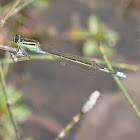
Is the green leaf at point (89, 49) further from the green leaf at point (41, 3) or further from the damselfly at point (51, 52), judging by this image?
the damselfly at point (51, 52)

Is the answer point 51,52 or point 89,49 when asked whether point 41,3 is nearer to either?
point 89,49

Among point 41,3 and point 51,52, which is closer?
point 51,52

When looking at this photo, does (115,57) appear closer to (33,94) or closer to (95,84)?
(95,84)

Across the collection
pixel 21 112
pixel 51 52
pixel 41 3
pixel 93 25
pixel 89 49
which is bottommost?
pixel 51 52

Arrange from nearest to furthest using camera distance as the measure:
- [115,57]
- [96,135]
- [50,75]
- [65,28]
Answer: [96,135] → [50,75] → [115,57] → [65,28]

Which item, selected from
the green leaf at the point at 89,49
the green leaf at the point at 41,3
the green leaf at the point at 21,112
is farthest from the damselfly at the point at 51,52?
the green leaf at the point at 41,3

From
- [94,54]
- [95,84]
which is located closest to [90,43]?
[94,54]

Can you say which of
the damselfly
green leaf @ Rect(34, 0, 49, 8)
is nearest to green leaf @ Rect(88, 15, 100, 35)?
green leaf @ Rect(34, 0, 49, 8)

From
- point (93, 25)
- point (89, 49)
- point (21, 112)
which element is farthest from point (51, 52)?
point (93, 25)

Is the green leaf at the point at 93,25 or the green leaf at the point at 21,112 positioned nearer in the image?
the green leaf at the point at 21,112
